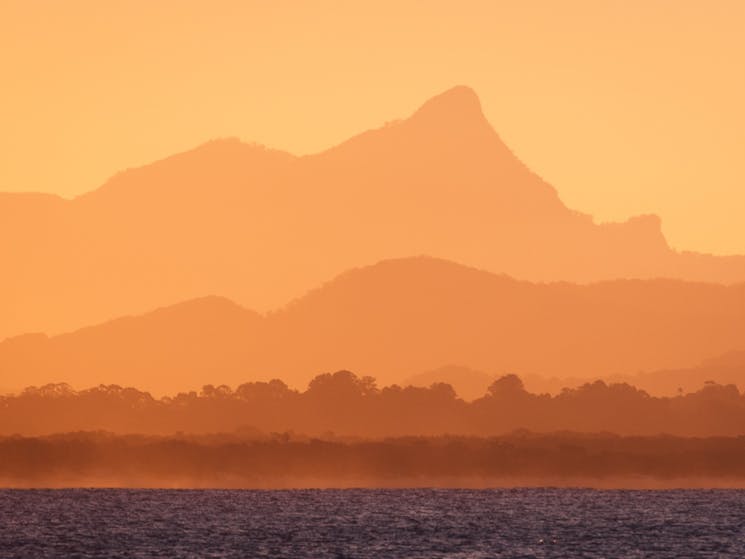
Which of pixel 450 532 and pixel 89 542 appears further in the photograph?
pixel 450 532

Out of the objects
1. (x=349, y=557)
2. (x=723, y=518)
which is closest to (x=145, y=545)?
(x=349, y=557)

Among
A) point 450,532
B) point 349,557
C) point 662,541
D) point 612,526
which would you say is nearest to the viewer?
point 349,557

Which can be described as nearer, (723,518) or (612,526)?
(612,526)

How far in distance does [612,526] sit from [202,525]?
45537 mm

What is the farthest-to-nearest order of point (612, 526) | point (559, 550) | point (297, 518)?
point (297, 518) → point (612, 526) → point (559, 550)

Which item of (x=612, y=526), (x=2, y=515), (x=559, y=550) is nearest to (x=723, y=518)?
(x=612, y=526)

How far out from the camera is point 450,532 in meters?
168

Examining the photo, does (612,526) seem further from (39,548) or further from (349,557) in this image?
(39,548)

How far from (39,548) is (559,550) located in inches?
1829

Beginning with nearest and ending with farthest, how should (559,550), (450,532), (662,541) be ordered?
(559,550) < (662,541) < (450,532)

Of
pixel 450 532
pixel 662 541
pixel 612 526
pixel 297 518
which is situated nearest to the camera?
pixel 662 541

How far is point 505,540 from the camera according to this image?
159 metres

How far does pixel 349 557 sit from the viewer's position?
13538cm

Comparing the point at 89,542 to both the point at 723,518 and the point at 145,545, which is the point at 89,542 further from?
the point at 723,518
